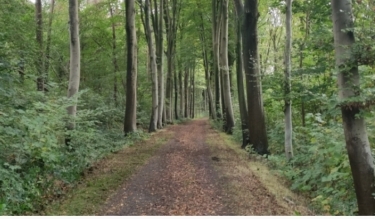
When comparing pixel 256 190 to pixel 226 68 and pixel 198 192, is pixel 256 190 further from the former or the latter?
pixel 226 68

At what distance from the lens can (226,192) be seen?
606 cm

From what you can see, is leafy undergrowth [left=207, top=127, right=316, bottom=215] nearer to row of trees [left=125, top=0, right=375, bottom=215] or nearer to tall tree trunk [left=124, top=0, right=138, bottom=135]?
row of trees [left=125, top=0, right=375, bottom=215]

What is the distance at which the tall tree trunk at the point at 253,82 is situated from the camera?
989 centimetres

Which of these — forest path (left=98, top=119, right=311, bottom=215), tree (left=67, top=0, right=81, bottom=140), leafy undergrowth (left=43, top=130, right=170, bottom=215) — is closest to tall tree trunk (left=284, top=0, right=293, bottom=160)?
forest path (left=98, top=119, right=311, bottom=215)

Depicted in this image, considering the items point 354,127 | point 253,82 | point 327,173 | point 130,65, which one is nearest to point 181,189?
point 327,173

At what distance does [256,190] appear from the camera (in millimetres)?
6223

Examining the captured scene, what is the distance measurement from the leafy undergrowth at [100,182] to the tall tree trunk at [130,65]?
9.95 ft

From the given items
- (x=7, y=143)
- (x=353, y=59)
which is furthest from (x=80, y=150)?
(x=353, y=59)

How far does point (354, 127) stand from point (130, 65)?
35.1ft

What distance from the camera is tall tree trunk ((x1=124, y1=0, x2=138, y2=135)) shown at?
13.7m

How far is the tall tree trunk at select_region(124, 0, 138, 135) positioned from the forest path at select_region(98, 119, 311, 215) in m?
5.23

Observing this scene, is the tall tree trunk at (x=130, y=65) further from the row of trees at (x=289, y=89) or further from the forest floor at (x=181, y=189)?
the forest floor at (x=181, y=189)

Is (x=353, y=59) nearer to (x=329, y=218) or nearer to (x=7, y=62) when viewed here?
(x=329, y=218)

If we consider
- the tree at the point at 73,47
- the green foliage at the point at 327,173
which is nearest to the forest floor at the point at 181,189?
the green foliage at the point at 327,173
